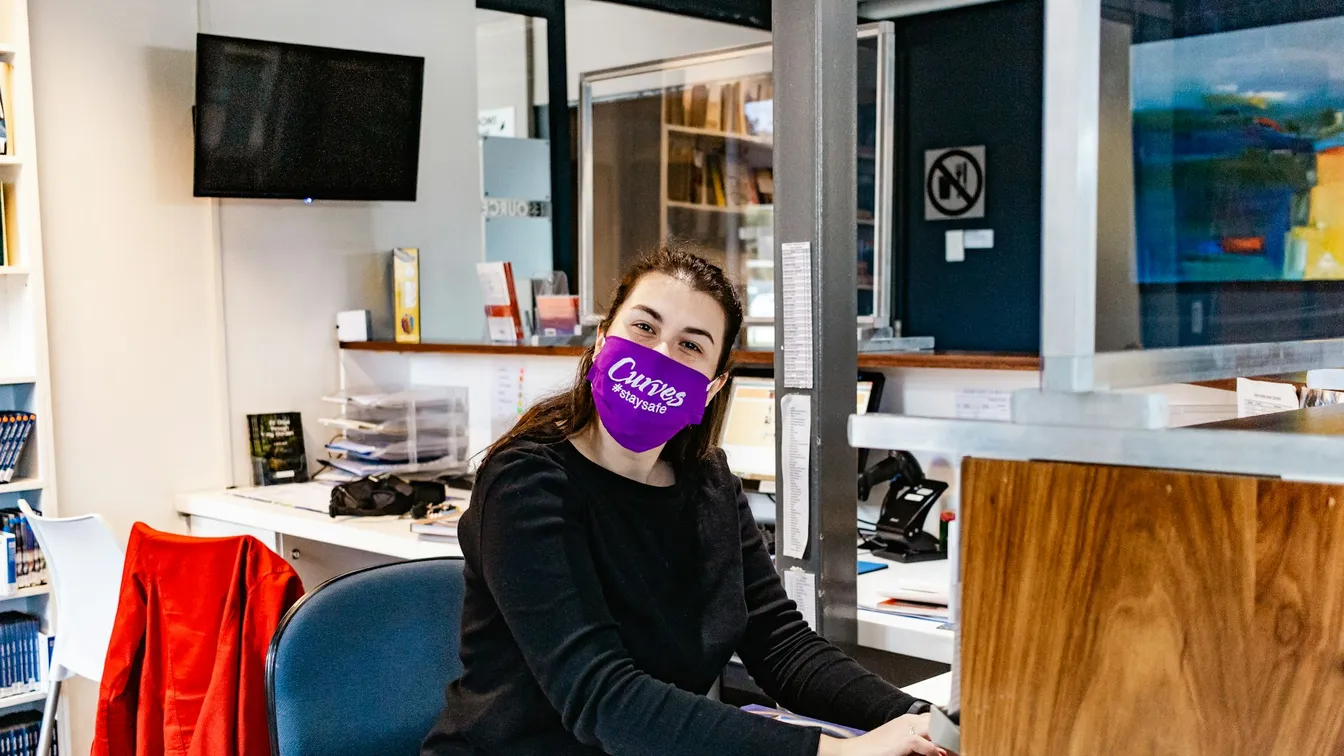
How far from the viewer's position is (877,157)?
120 inches

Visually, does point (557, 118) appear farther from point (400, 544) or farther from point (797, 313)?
point (797, 313)

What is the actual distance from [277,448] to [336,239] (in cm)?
72

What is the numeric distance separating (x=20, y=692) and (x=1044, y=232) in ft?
11.7

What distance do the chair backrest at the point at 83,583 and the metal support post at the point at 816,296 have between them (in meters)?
1.77

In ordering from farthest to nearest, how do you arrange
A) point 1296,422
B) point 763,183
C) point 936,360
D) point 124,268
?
point 763,183
point 124,268
point 936,360
point 1296,422

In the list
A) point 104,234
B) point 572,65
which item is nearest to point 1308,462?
point 104,234

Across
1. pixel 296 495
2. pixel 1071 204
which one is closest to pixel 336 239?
pixel 296 495

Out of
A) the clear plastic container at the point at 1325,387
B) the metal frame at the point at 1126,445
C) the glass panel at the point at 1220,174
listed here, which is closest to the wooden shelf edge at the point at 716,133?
the clear plastic container at the point at 1325,387

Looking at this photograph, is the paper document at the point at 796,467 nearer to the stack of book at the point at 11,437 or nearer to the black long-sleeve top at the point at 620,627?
the black long-sleeve top at the point at 620,627

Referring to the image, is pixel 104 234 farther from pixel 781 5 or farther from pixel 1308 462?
pixel 1308 462

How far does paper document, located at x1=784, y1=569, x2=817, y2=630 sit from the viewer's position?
6.71 ft

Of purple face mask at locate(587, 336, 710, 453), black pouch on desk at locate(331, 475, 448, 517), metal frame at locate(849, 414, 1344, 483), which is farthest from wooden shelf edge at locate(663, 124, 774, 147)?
metal frame at locate(849, 414, 1344, 483)

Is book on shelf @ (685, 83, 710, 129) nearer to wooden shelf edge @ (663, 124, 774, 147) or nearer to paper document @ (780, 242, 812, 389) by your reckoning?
wooden shelf edge @ (663, 124, 774, 147)

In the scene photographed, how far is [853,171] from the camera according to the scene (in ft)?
6.60
